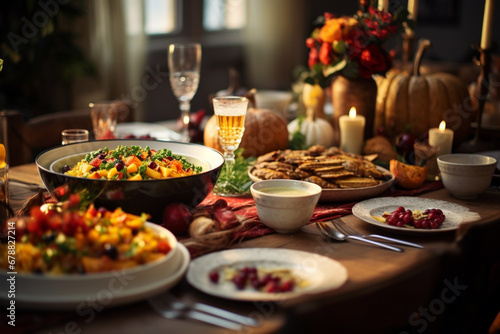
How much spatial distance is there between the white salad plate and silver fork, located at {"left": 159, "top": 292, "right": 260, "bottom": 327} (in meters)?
0.05

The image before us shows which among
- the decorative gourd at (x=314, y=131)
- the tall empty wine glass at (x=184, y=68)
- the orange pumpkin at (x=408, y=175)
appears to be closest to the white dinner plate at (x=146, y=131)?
the tall empty wine glass at (x=184, y=68)

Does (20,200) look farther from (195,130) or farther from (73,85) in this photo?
(73,85)

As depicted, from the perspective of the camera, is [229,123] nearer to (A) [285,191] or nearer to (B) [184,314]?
(A) [285,191]

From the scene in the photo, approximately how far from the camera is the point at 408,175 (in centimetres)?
187

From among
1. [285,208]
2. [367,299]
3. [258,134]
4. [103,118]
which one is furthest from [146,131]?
[367,299]

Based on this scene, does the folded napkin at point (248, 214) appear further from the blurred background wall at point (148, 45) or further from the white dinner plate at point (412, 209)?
the blurred background wall at point (148, 45)

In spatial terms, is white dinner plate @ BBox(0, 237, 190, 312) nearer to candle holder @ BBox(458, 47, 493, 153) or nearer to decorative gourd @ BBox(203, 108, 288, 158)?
decorative gourd @ BBox(203, 108, 288, 158)

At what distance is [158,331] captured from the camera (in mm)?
974

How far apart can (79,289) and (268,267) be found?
15.1 inches

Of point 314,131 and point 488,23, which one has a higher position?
point 488,23

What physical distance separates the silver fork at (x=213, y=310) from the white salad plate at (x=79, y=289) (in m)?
0.05

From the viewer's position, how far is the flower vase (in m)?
2.36

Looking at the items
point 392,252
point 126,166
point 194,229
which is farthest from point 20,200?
point 392,252

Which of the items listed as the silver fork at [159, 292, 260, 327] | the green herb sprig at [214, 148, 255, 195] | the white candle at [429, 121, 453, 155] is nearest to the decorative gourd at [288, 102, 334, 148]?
the white candle at [429, 121, 453, 155]
